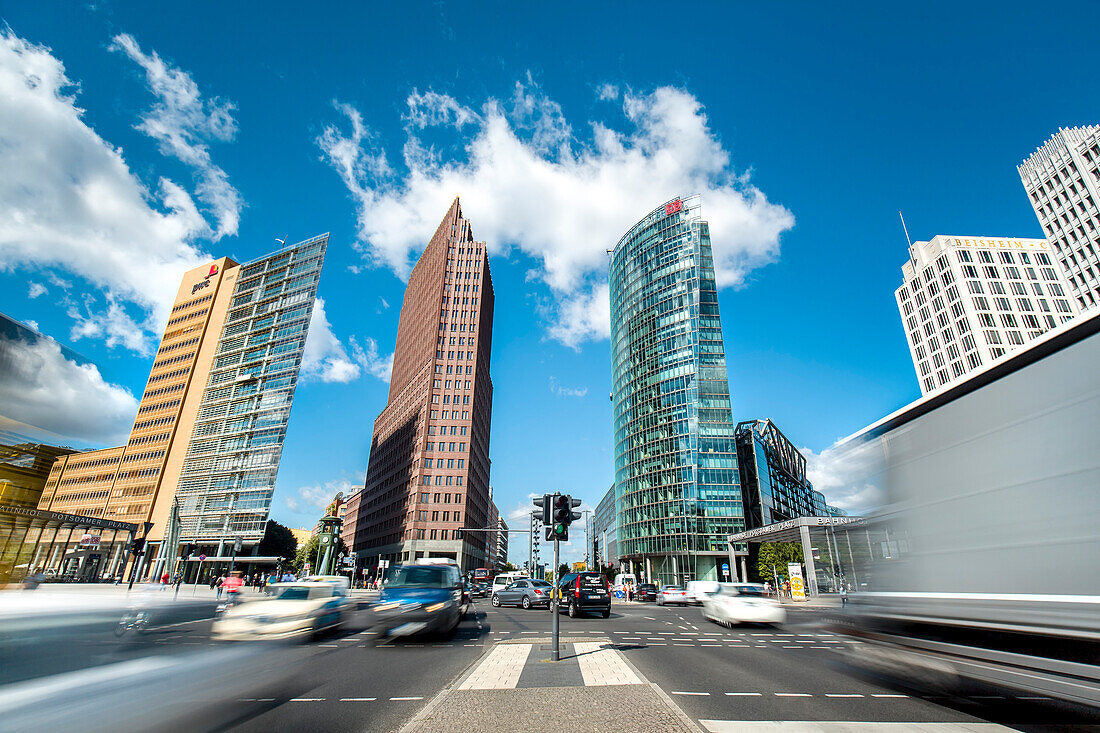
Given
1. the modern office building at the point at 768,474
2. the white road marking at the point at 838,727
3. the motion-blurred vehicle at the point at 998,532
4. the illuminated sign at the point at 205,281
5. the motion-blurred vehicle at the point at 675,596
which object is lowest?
the motion-blurred vehicle at the point at 675,596

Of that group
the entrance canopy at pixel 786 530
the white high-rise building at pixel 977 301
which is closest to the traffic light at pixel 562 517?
the entrance canopy at pixel 786 530

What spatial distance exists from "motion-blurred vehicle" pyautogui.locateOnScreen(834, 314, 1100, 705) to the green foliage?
6308 centimetres

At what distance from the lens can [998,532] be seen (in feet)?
16.0

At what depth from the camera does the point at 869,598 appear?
6602 millimetres

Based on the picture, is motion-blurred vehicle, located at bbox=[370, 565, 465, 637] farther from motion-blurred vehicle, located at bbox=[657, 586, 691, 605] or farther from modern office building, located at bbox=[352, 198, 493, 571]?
modern office building, located at bbox=[352, 198, 493, 571]

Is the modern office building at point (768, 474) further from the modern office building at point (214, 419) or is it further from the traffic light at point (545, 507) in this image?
the modern office building at point (214, 419)

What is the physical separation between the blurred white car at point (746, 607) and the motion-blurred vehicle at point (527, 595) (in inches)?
412

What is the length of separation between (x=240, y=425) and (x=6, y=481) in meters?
78.7

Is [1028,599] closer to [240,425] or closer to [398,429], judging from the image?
[240,425]

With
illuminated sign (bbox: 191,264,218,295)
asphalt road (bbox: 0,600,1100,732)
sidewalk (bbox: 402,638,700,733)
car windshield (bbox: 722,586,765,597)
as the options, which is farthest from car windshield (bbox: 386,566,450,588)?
illuminated sign (bbox: 191,264,218,295)

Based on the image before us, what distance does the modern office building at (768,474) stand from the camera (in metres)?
79.6

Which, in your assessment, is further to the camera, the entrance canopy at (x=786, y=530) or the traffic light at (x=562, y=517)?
the entrance canopy at (x=786, y=530)

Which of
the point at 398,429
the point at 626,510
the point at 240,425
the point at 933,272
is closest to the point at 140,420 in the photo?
the point at 240,425

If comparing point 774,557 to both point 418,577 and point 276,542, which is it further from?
point 276,542
